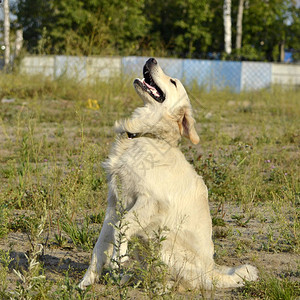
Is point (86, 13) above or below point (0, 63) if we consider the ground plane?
above

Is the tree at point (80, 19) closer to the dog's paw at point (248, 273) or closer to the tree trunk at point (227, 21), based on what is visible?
the tree trunk at point (227, 21)

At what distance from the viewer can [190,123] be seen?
3744mm

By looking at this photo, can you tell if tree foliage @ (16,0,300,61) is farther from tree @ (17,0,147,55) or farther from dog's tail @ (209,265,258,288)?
dog's tail @ (209,265,258,288)

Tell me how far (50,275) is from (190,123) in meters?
1.51

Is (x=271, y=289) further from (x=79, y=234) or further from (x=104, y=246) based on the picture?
(x=79, y=234)

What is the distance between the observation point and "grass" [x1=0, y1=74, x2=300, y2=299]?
3023 millimetres

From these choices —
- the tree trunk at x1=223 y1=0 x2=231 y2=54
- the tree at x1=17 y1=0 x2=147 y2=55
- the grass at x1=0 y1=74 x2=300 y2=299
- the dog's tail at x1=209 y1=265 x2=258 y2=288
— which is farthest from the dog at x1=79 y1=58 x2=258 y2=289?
the tree trunk at x1=223 y1=0 x2=231 y2=54

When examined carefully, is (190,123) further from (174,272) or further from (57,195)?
(57,195)

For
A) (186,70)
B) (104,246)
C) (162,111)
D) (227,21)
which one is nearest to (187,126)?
(162,111)

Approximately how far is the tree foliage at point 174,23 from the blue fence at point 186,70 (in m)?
1.57

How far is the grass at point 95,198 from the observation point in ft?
9.92

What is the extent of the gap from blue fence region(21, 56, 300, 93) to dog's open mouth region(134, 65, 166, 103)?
658cm

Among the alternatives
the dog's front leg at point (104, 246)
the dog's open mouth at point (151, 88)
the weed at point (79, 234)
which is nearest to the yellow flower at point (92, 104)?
the dog's open mouth at point (151, 88)

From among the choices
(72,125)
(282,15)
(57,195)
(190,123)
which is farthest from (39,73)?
(282,15)
